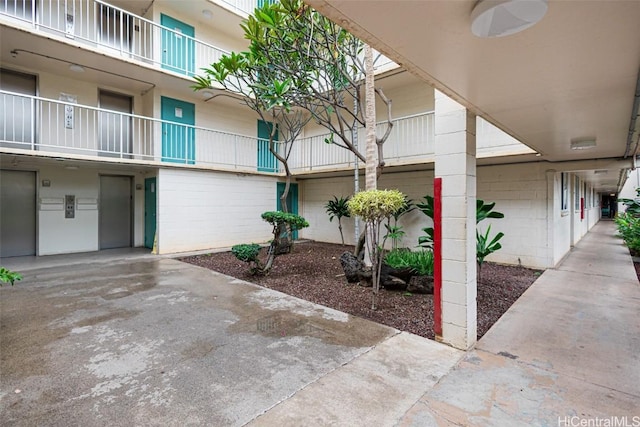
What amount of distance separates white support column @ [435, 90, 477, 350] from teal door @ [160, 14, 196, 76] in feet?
28.0

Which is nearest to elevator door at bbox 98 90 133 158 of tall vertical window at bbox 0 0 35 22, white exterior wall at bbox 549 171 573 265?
tall vertical window at bbox 0 0 35 22

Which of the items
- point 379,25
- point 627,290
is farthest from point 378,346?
point 627,290

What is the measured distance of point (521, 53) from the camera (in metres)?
2.06

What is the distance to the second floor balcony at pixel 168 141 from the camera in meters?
7.04

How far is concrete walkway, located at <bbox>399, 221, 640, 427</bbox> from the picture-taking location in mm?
2053

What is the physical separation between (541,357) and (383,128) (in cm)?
737

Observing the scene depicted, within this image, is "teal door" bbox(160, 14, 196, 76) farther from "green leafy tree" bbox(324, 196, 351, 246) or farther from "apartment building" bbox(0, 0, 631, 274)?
"green leafy tree" bbox(324, 196, 351, 246)

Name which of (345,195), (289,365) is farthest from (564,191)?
(289,365)

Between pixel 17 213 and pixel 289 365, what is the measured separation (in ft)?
30.5

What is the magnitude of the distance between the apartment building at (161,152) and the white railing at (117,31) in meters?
0.04

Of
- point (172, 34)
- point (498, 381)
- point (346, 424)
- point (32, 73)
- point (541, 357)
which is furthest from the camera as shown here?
point (172, 34)

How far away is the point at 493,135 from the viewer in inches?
271

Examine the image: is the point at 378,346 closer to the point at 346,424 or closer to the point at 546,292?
the point at 346,424

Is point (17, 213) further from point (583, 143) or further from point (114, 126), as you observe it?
point (583, 143)
